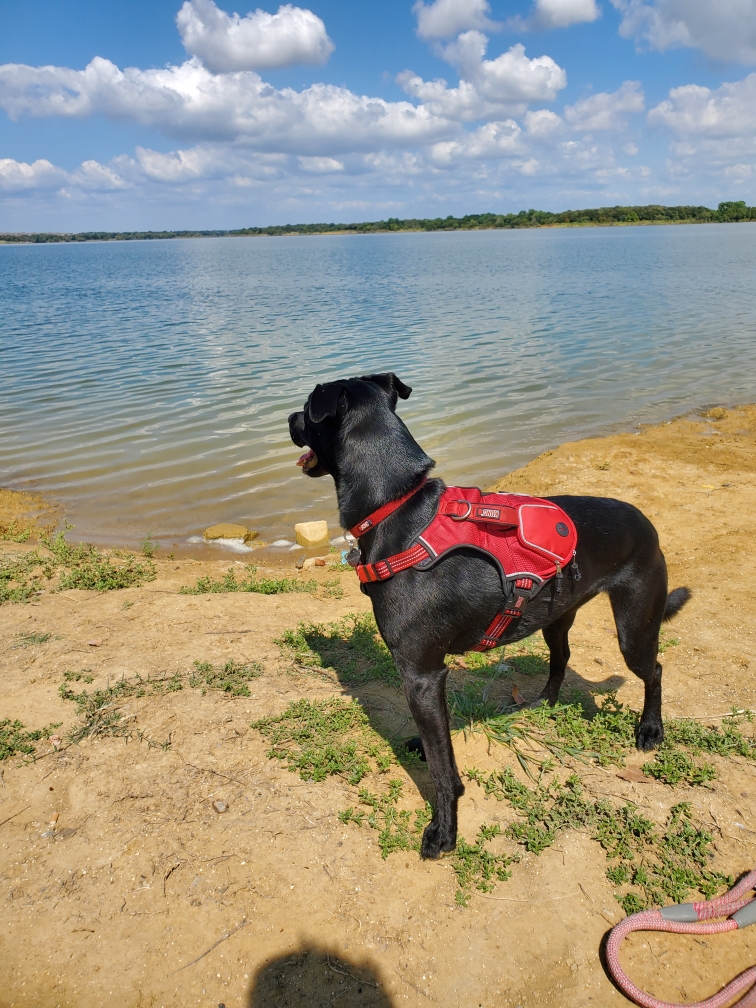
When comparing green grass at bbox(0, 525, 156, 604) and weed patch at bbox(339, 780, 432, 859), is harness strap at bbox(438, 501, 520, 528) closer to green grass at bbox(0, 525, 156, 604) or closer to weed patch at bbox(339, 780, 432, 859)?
weed patch at bbox(339, 780, 432, 859)

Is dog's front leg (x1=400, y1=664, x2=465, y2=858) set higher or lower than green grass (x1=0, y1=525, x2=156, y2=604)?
higher

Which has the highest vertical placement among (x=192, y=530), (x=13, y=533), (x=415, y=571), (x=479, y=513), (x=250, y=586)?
(x=479, y=513)

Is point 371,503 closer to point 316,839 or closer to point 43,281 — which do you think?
point 316,839

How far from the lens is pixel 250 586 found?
671 cm

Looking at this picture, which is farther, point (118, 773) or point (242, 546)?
point (242, 546)

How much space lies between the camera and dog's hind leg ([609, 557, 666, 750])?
3797mm

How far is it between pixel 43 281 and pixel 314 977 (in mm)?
64661

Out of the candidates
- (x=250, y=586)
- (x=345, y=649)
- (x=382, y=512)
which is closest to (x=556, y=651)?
(x=345, y=649)

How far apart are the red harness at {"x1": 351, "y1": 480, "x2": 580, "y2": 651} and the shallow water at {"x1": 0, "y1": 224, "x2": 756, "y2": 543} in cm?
625

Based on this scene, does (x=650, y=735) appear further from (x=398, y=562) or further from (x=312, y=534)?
(x=312, y=534)

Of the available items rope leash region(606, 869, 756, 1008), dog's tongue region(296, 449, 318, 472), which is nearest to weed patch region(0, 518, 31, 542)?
dog's tongue region(296, 449, 318, 472)

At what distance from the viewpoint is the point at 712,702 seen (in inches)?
185

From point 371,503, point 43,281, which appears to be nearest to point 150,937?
point 371,503

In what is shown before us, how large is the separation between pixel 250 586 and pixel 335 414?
3.80 metres
